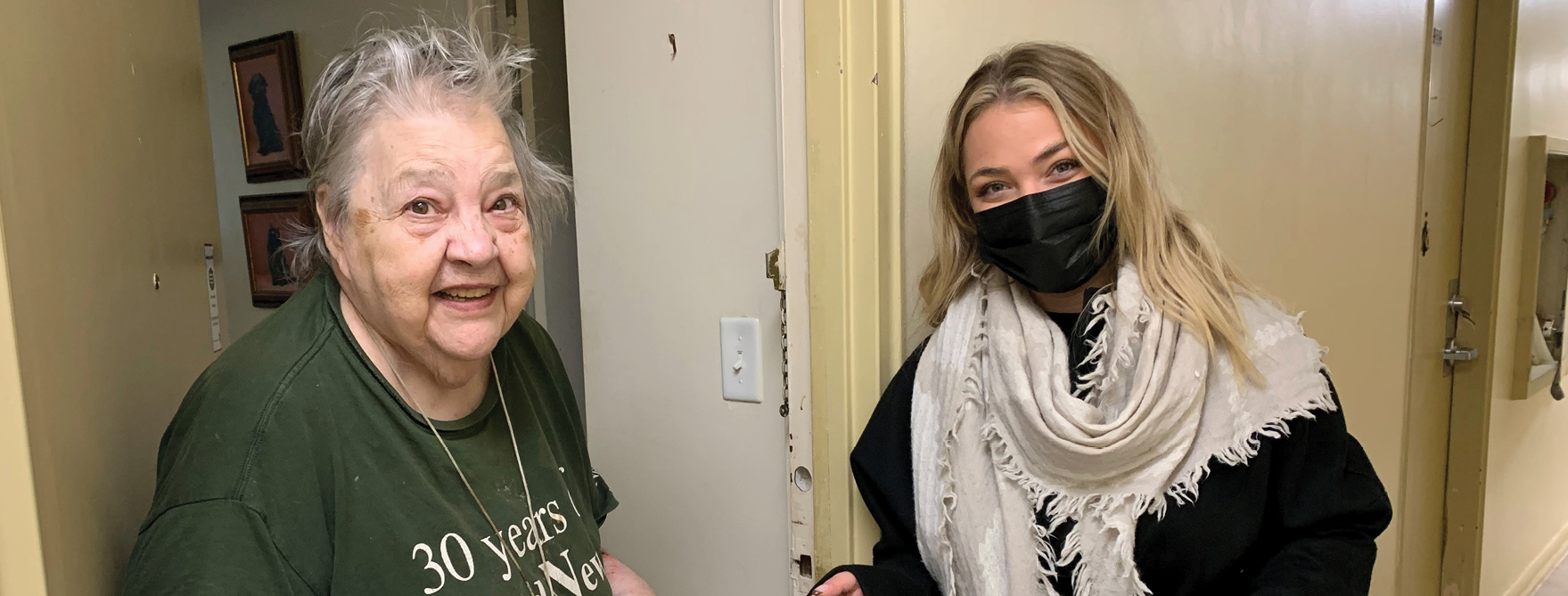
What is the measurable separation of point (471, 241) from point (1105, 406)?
754 mm

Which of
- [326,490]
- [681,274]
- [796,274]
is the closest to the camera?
[326,490]

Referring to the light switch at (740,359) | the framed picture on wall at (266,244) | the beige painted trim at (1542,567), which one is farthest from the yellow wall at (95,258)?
the beige painted trim at (1542,567)

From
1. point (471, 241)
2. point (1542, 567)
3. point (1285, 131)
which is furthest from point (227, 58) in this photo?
point (1542, 567)

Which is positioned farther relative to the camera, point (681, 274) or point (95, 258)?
point (681, 274)

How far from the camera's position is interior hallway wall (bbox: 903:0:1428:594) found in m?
1.22

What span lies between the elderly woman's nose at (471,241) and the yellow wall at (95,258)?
0.95ft

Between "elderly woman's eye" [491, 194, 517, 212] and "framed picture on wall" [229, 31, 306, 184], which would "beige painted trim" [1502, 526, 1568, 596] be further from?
"framed picture on wall" [229, 31, 306, 184]

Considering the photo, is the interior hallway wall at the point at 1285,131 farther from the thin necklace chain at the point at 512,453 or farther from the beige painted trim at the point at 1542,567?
the beige painted trim at the point at 1542,567

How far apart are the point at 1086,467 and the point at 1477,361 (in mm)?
1949

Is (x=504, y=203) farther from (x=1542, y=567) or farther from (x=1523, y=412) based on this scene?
(x=1542, y=567)

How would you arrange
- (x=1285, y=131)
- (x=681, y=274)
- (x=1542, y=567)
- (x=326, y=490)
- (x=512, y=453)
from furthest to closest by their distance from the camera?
(x=1542, y=567) < (x=1285, y=131) < (x=681, y=274) < (x=512, y=453) < (x=326, y=490)

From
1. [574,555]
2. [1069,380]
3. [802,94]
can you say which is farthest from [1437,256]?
[574,555]

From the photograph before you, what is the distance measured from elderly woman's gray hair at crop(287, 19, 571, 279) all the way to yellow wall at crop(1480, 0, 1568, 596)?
2560 millimetres

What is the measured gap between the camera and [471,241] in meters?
0.75
